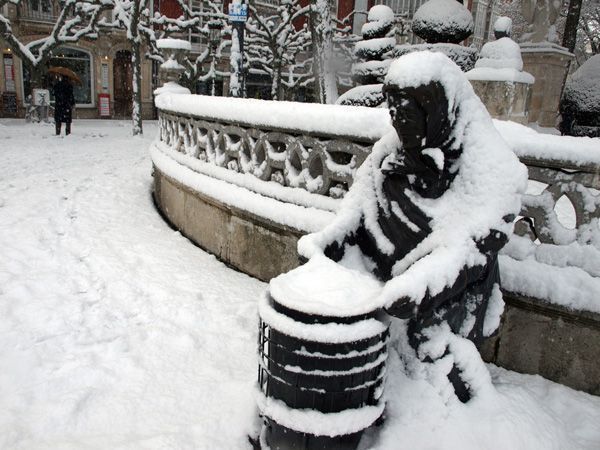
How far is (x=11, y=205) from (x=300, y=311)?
261 inches

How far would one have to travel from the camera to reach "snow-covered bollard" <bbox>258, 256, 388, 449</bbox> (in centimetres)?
228

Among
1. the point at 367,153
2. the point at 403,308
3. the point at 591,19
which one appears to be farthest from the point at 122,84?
the point at 403,308

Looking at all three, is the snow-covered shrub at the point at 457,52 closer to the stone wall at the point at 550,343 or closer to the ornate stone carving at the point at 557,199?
the ornate stone carving at the point at 557,199

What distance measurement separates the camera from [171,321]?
166 inches

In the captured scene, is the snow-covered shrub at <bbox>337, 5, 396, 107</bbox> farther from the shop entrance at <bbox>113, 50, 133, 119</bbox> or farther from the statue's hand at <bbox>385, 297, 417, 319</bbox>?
the shop entrance at <bbox>113, 50, 133, 119</bbox>

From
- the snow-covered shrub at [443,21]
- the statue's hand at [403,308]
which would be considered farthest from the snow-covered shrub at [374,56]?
the statue's hand at [403,308]

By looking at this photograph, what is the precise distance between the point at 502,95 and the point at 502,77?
241 mm

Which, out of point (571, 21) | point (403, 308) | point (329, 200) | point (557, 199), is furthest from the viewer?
point (571, 21)

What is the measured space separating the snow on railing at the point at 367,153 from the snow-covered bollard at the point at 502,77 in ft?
10.3

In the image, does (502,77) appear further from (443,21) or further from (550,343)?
(550,343)

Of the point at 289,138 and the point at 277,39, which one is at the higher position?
the point at 277,39

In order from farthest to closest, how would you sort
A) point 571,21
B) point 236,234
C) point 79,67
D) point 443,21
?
point 79,67
point 571,21
point 443,21
point 236,234

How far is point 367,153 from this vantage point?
12.9ft

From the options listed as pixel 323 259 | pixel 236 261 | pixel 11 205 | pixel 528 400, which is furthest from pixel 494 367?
pixel 11 205
